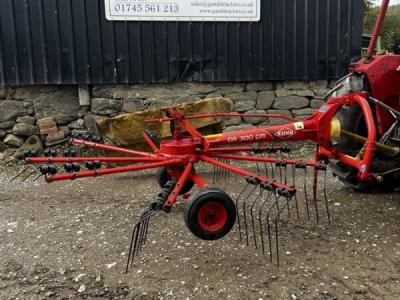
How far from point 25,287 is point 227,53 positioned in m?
4.23

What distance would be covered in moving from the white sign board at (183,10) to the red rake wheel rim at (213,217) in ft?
12.3

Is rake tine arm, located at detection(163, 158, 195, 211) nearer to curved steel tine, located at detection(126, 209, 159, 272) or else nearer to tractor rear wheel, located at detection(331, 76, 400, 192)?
curved steel tine, located at detection(126, 209, 159, 272)

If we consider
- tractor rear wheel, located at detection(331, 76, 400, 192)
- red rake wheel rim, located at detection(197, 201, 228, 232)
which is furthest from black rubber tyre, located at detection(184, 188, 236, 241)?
tractor rear wheel, located at detection(331, 76, 400, 192)

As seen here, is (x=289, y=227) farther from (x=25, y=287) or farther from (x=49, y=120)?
(x=49, y=120)

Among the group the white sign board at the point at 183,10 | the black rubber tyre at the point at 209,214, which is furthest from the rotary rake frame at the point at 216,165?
the white sign board at the point at 183,10

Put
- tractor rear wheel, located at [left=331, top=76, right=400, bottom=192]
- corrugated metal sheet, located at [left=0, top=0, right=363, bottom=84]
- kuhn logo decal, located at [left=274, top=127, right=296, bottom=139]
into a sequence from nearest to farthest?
kuhn logo decal, located at [left=274, top=127, right=296, bottom=139] < tractor rear wheel, located at [left=331, top=76, right=400, bottom=192] < corrugated metal sheet, located at [left=0, top=0, right=363, bottom=84]

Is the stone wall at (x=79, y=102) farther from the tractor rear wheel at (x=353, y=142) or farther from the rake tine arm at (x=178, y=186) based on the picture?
the rake tine arm at (x=178, y=186)

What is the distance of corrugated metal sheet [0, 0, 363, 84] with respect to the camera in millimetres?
5605

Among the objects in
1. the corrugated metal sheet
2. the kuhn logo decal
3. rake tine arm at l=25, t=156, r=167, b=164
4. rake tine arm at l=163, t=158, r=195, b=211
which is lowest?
rake tine arm at l=163, t=158, r=195, b=211

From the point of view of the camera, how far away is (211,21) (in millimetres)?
5875

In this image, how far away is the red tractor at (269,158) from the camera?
268 centimetres

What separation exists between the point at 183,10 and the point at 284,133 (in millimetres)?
3166

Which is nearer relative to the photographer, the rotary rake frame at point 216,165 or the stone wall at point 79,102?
the rotary rake frame at point 216,165

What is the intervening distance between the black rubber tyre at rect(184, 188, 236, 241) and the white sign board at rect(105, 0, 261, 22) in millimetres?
3698
